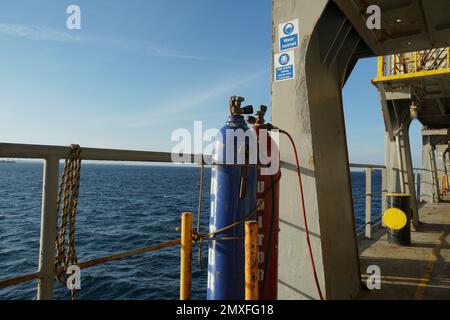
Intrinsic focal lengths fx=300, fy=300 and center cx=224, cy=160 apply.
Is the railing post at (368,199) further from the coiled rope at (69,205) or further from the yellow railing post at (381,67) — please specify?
the coiled rope at (69,205)

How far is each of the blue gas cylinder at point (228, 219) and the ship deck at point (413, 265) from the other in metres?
2.29

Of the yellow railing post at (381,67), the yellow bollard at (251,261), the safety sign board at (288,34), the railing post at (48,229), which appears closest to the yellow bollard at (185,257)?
the yellow bollard at (251,261)

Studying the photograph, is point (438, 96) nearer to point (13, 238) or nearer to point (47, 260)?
point (47, 260)

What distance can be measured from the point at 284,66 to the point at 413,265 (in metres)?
4.27

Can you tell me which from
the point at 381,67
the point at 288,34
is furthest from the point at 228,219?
the point at 381,67

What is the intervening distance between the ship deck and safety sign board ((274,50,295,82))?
9.69ft

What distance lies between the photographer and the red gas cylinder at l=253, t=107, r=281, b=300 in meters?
2.79

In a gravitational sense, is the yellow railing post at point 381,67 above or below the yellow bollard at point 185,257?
above

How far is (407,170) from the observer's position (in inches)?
348

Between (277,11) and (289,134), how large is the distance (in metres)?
1.45


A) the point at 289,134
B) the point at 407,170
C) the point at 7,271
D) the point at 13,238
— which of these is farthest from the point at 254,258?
the point at 13,238

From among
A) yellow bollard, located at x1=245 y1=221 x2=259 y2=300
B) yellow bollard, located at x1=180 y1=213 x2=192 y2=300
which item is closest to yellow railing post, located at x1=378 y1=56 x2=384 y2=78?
yellow bollard, located at x1=245 y1=221 x2=259 y2=300

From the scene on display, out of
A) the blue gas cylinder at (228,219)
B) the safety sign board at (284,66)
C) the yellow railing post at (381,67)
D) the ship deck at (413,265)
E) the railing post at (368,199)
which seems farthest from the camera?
the yellow railing post at (381,67)

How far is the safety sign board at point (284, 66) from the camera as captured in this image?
331 cm
